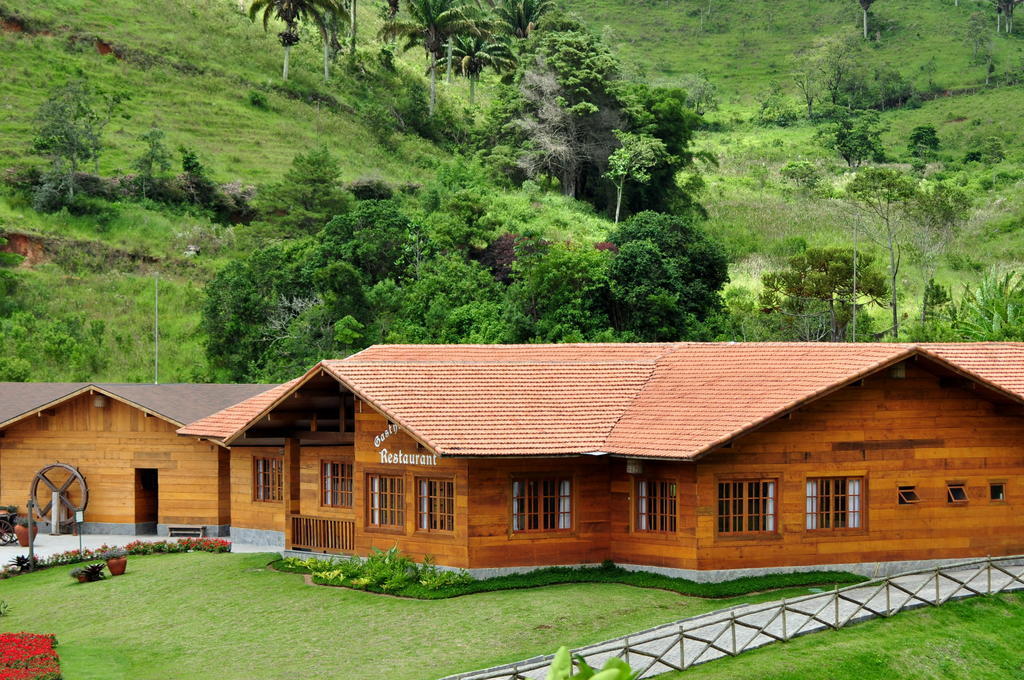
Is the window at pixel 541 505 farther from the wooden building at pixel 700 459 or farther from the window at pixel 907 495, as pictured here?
the window at pixel 907 495

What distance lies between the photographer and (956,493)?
25938 mm

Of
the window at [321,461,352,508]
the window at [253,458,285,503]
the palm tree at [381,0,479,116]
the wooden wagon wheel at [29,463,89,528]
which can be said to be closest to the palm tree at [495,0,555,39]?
the palm tree at [381,0,479,116]

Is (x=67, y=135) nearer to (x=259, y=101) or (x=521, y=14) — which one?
(x=259, y=101)

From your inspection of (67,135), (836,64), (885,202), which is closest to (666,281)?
(885,202)

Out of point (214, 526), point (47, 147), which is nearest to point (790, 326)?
point (214, 526)

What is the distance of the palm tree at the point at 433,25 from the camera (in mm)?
85062

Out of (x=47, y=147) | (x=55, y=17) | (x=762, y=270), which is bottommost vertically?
(x=762, y=270)

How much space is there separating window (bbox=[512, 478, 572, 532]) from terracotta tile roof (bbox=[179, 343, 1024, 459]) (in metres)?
1.12

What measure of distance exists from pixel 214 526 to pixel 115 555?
4.37m

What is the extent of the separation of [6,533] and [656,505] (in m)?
Result: 20.6

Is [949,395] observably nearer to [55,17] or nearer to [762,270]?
[762,270]

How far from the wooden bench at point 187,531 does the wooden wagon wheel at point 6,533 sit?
4587mm

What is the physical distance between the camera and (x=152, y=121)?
7612 centimetres

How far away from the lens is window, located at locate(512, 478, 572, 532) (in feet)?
83.5
